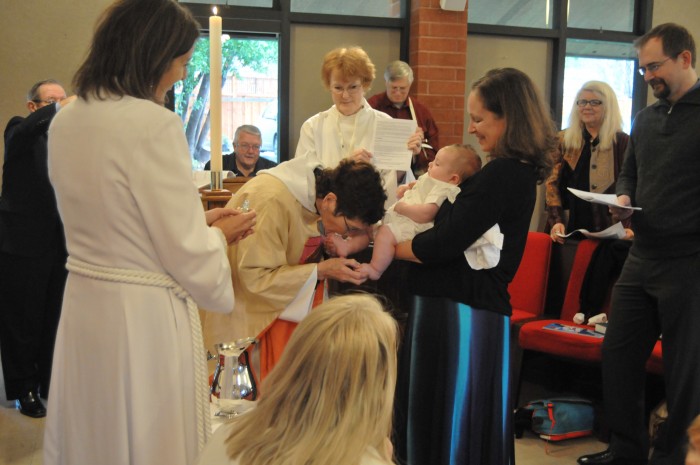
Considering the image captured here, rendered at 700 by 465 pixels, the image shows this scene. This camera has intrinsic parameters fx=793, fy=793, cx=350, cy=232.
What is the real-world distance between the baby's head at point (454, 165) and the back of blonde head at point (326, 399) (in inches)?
50.4

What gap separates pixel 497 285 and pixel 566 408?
1.60 meters

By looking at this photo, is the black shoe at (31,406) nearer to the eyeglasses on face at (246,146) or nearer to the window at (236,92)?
the eyeglasses on face at (246,146)

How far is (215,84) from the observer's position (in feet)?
7.38

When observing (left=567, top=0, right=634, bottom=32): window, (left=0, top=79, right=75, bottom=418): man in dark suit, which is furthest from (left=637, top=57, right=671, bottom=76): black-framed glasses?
(left=567, top=0, right=634, bottom=32): window

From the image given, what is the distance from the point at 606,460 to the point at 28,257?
9.07 feet

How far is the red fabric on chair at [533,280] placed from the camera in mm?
4359

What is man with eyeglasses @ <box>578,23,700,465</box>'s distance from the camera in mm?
2992

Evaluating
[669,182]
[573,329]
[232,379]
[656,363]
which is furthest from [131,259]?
[573,329]

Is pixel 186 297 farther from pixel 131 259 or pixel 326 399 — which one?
pixel 326 399

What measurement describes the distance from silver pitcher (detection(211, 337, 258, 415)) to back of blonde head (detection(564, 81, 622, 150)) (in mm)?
3192

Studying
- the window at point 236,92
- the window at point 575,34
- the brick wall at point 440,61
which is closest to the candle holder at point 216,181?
the window at point 236,92

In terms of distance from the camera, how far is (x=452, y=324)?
7.58ft

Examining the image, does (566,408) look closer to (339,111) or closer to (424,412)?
(424,412)

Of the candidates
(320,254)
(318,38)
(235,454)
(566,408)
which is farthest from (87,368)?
(318,38)
